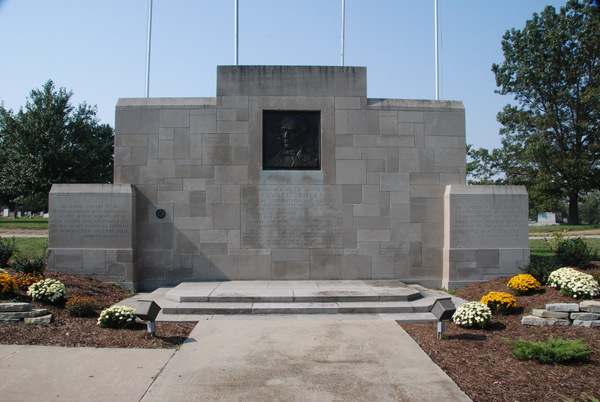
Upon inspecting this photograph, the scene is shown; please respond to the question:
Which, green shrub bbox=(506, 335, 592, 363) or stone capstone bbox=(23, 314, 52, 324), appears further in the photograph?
stone capstone bbox=(23, 314, 52, 324)

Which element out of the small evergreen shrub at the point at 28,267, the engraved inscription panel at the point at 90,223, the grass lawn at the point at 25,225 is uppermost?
the engraved inscription panel at the point at 90,223

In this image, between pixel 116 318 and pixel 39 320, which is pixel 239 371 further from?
pixel 39 320

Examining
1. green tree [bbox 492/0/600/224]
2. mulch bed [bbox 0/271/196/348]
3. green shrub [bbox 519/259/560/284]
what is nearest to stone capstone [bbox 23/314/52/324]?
mulch bed [bbox 0/271/196/348]

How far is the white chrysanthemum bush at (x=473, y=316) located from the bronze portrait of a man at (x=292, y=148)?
6460 millimetres

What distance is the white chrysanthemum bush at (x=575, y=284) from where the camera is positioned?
9.39m

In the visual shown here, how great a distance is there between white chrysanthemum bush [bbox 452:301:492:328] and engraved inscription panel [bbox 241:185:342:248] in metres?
5.20

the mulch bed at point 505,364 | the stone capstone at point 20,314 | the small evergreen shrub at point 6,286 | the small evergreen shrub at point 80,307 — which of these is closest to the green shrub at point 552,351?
the mulch bed at point 505,364

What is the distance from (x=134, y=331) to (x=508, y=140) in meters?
40.9

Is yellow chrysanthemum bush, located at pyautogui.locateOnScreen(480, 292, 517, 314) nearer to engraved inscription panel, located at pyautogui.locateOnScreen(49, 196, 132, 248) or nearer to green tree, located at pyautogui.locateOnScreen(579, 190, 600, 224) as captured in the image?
engraved inscription panel, located at pyautogui.locateOnScreen(49, 196, 132, 248)

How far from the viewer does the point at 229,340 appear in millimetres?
7781

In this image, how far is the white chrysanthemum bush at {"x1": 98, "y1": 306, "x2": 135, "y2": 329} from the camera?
26.3 ft

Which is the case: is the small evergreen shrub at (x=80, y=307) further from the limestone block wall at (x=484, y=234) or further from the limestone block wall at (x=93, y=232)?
the limestone block wall at (x=484, y=234)

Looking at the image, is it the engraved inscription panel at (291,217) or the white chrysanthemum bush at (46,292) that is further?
the engraved inscription panel at (291,217)

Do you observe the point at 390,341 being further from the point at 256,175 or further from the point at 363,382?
the point at 256,175
